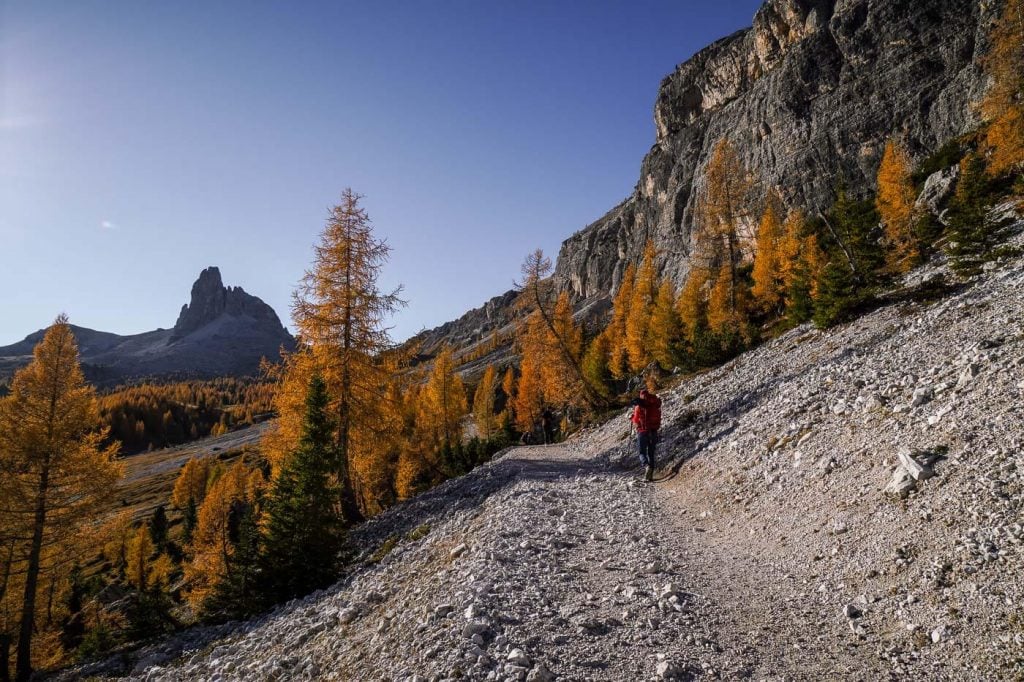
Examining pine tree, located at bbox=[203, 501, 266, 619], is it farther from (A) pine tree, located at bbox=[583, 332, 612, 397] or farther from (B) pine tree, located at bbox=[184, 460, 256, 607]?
(A) pine tree, located at bbox=[583, 332, 612, 397]

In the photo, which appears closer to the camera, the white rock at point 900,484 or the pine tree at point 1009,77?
the white rock at point 900,484

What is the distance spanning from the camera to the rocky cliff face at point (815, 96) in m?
71.1

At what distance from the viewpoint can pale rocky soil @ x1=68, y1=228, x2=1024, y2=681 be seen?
5391mm

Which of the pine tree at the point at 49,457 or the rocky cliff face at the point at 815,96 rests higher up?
the rocky cliff face at the point at 815,96

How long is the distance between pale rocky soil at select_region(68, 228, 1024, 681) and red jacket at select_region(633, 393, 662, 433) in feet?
5.89

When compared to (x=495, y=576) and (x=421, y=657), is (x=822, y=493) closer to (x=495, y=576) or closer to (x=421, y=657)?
(x=495, y=576)

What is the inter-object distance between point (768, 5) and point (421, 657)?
139 m

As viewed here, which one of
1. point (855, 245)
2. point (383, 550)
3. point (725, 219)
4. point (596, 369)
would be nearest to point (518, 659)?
point (383, 550)

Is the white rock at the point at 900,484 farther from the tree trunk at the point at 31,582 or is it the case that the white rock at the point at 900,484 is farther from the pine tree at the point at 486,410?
the pine tree at the point at 486,410

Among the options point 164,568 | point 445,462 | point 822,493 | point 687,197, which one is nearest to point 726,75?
point 687,197

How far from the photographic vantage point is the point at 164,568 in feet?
176

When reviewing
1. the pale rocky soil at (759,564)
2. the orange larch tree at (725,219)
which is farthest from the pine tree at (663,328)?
the pale rocky soil at (759,564)

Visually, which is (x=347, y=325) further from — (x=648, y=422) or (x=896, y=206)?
(x=896, y=206)

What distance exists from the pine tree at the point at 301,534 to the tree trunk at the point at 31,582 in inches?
439
